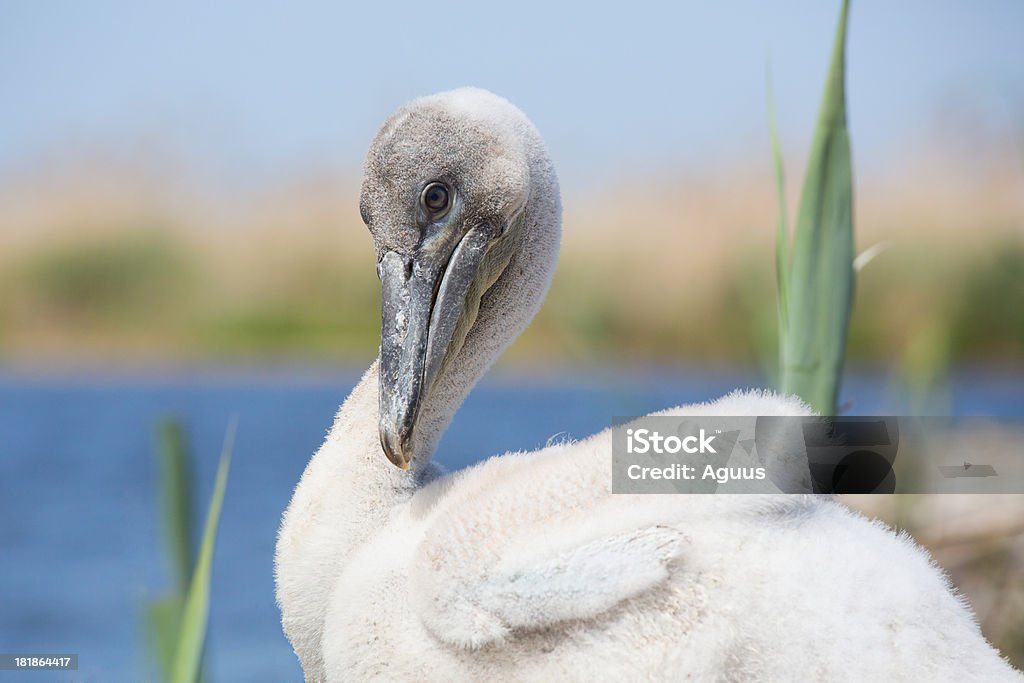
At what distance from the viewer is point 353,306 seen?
18.7 m

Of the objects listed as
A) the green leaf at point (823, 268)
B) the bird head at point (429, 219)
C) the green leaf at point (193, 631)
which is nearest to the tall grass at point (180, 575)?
the green leaf at point (193, 631)

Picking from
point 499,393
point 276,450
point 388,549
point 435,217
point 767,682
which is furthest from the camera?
point 499,393

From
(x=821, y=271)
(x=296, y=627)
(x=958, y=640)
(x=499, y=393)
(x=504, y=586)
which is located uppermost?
(x=821, y=271)

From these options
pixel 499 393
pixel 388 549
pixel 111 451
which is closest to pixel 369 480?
pixel 388 549

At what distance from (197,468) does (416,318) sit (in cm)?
614

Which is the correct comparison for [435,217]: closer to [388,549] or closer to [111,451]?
[388,549]

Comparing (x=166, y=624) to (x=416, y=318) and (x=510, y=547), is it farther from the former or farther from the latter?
(x=416, y=318)

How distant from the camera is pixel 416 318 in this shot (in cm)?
220

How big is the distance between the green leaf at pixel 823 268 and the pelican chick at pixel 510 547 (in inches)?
20.2

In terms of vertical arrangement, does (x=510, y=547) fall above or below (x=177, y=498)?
below

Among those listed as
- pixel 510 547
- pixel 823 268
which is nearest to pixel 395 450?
pixel 510 547

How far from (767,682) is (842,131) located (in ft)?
4.37

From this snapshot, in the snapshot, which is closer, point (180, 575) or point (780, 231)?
A: point (180, 575)

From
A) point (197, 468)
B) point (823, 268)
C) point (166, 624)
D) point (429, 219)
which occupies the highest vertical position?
point (429, 219)
